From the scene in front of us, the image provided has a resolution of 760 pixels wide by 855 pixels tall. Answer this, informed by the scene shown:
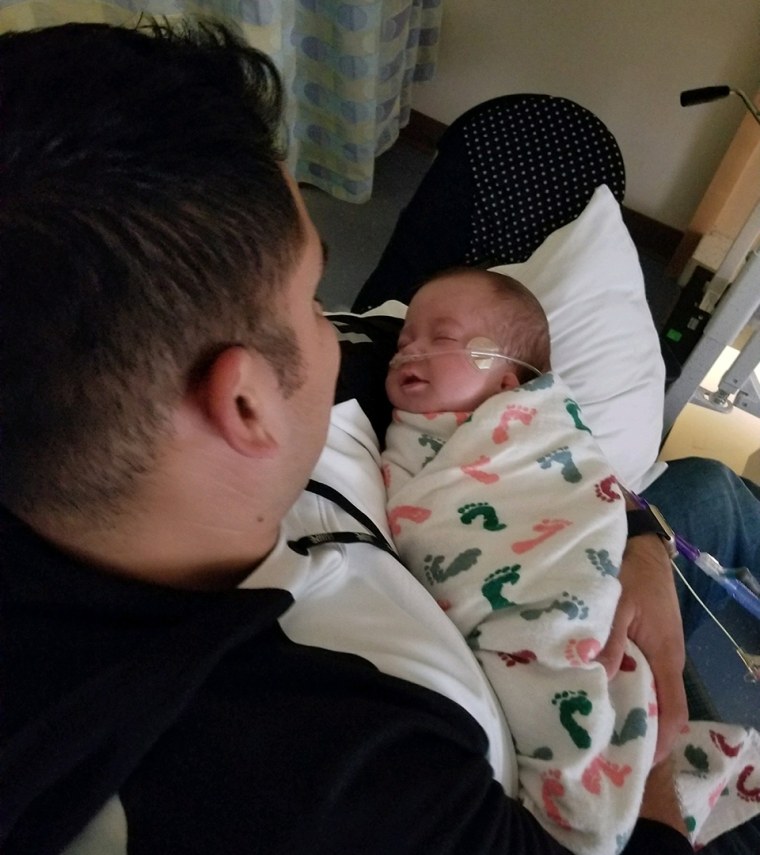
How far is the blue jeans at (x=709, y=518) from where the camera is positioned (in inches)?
44.1

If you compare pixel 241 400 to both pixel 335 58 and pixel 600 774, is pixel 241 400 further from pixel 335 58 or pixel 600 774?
pixel 335 58

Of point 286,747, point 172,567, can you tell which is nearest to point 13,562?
point 172,567

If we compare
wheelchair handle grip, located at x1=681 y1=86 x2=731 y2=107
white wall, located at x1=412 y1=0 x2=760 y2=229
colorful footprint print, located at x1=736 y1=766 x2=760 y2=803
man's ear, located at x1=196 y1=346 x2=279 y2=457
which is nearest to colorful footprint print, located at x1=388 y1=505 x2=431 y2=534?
Result: man's ear, located at x1=196 y1=346 x2=279 y2=457

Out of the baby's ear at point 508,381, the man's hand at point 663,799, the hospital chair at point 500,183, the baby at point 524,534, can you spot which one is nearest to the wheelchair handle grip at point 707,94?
the hospital chair at point 500,183

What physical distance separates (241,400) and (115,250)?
0.44ft

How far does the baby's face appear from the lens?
3.33 feet

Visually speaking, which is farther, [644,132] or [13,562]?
[644,132]

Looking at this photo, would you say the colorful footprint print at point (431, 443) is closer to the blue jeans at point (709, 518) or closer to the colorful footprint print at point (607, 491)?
the colorful footprint print at point (607, 491)

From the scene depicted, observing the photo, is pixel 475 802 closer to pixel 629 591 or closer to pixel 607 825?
pixel 607 825

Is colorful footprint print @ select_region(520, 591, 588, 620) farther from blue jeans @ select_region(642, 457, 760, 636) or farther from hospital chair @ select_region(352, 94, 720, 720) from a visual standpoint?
hospital chair @ select_region(352, 94, 720, 720)

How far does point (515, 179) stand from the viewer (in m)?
1.27

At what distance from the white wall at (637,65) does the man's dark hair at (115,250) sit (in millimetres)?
1921

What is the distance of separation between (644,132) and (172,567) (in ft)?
7.09

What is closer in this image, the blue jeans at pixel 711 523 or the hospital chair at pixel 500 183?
the blue jeans at pixel 711 523
